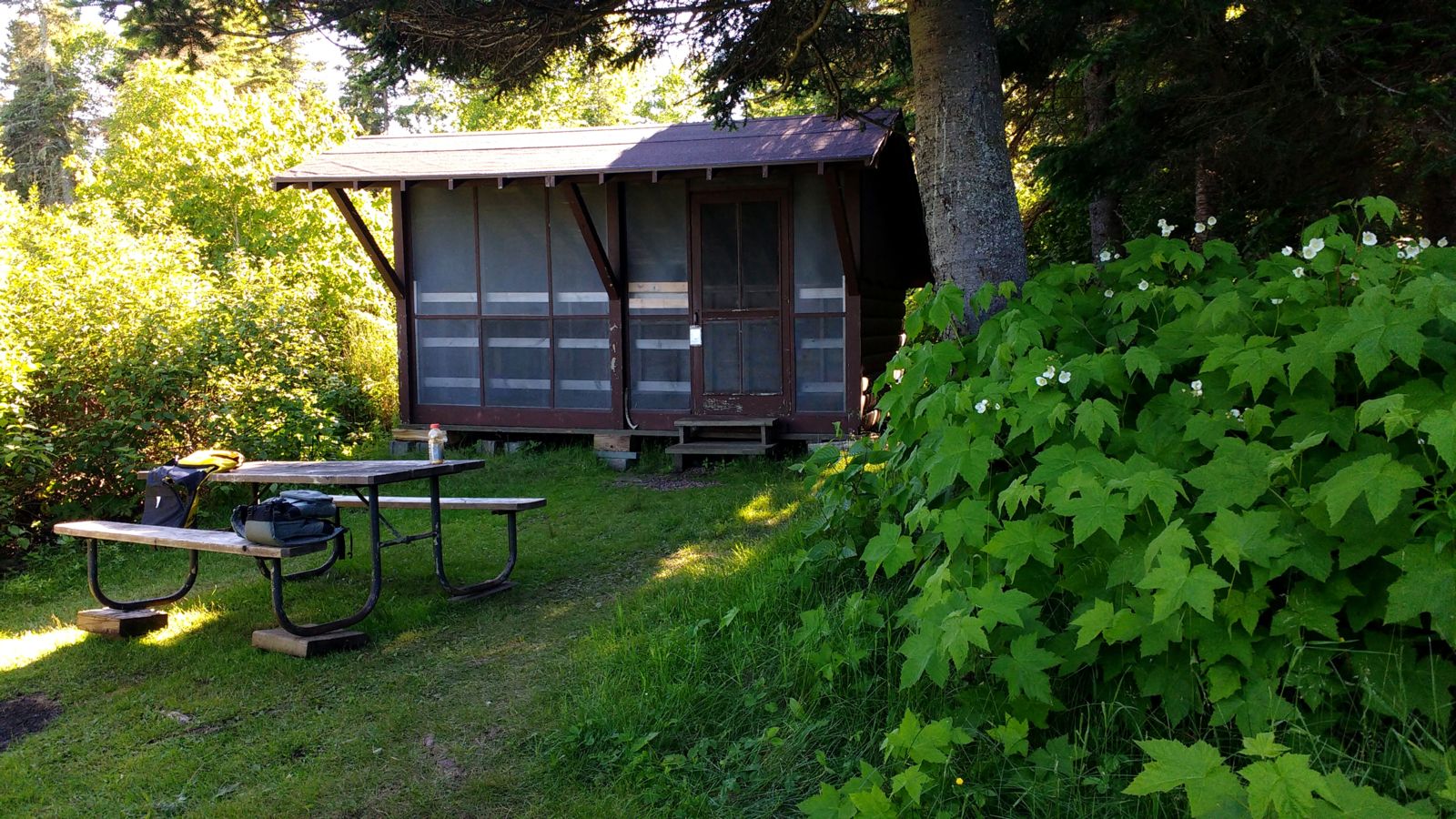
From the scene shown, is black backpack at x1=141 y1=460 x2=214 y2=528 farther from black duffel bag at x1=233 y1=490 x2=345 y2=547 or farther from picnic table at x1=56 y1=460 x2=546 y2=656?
black duffel bag at x1=233 y1=490 x2=345 y2=547

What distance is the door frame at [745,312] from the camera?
9.76 meters

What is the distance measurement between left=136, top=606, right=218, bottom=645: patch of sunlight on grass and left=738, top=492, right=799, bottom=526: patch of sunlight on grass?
3.42m

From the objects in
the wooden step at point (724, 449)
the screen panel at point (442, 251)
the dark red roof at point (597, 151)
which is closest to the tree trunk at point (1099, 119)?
the dark red roof at point (597, 151)

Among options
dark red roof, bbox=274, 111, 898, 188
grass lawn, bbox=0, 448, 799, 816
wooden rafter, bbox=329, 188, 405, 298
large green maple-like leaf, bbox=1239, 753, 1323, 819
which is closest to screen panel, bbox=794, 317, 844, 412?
dark red roof, bbox=274, 111, 898, 188

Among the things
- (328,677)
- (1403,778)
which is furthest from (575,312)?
(1403,778)

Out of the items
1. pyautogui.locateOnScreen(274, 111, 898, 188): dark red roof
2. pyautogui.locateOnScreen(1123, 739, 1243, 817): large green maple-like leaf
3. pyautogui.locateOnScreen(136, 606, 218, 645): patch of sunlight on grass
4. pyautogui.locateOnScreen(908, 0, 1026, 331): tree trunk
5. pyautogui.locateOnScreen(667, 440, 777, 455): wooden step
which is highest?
pyautogui.locateOnScreen(274, 111, 898, 188): dark red roof

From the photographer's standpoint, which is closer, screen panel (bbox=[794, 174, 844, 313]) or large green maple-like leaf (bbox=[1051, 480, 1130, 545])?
large green maple-like leaf (bbox=[1051, 480, 1130, 545])

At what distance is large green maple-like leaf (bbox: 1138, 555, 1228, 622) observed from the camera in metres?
2.43

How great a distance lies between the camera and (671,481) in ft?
30.0

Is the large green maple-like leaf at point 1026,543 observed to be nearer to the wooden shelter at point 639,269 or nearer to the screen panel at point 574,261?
the wooden shelter at point 639,269

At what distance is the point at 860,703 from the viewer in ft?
11.1

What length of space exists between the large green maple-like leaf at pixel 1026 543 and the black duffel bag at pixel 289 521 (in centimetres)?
331

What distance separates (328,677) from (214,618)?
54.0 inches

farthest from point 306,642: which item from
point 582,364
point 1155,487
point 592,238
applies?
point 582,364
